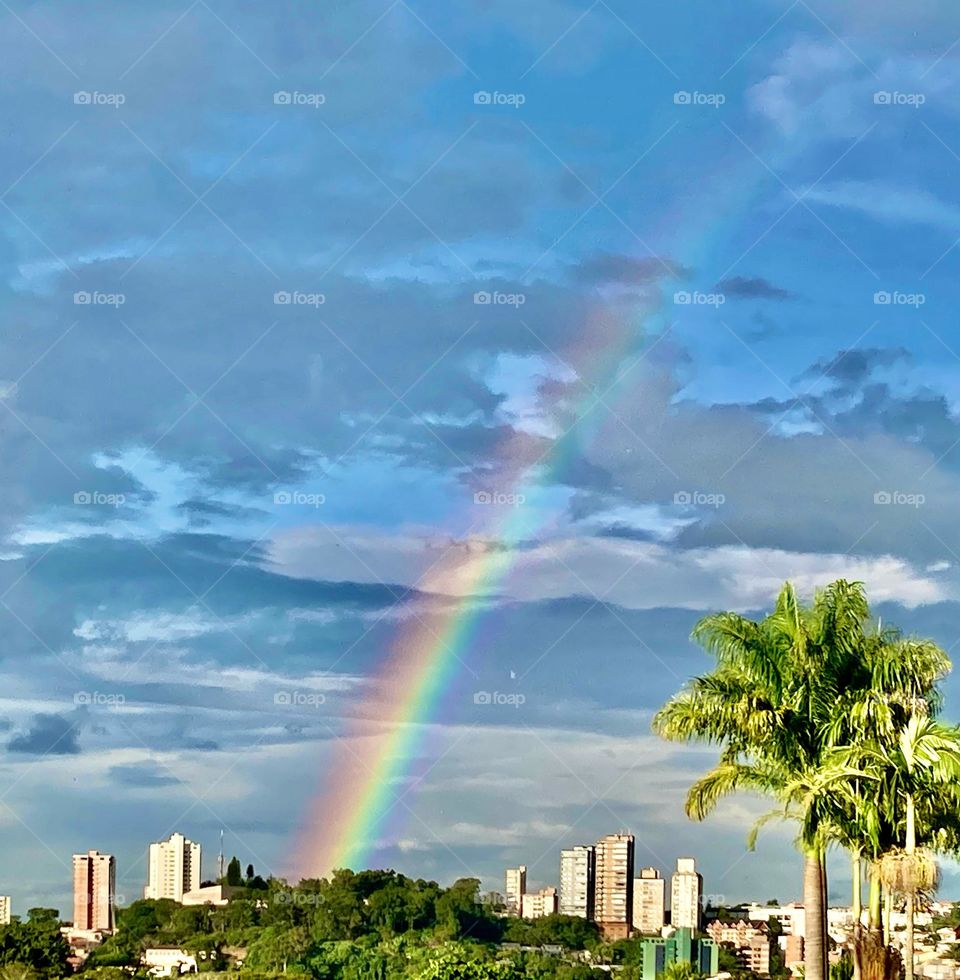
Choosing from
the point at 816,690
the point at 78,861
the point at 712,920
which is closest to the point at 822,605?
the point at 816,690

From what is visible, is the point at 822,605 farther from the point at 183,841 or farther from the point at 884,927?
the point at 183,841

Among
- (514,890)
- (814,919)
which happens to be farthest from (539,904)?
(814,919)

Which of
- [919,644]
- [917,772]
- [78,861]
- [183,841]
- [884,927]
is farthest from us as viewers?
[183,841]

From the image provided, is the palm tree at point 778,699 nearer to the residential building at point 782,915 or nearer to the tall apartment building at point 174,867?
the residential building at point 782,915

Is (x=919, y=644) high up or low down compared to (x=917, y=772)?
up

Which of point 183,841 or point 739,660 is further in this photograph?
point 183,841

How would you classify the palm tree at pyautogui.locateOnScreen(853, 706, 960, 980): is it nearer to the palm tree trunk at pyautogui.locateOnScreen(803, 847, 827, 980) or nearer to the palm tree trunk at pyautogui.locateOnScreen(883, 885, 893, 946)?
the palm tree trunk at pyautogui.locateOnScreen(883, 885, 893, 946)

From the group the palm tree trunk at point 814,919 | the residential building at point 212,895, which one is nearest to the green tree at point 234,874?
the residential building at point 212,895
